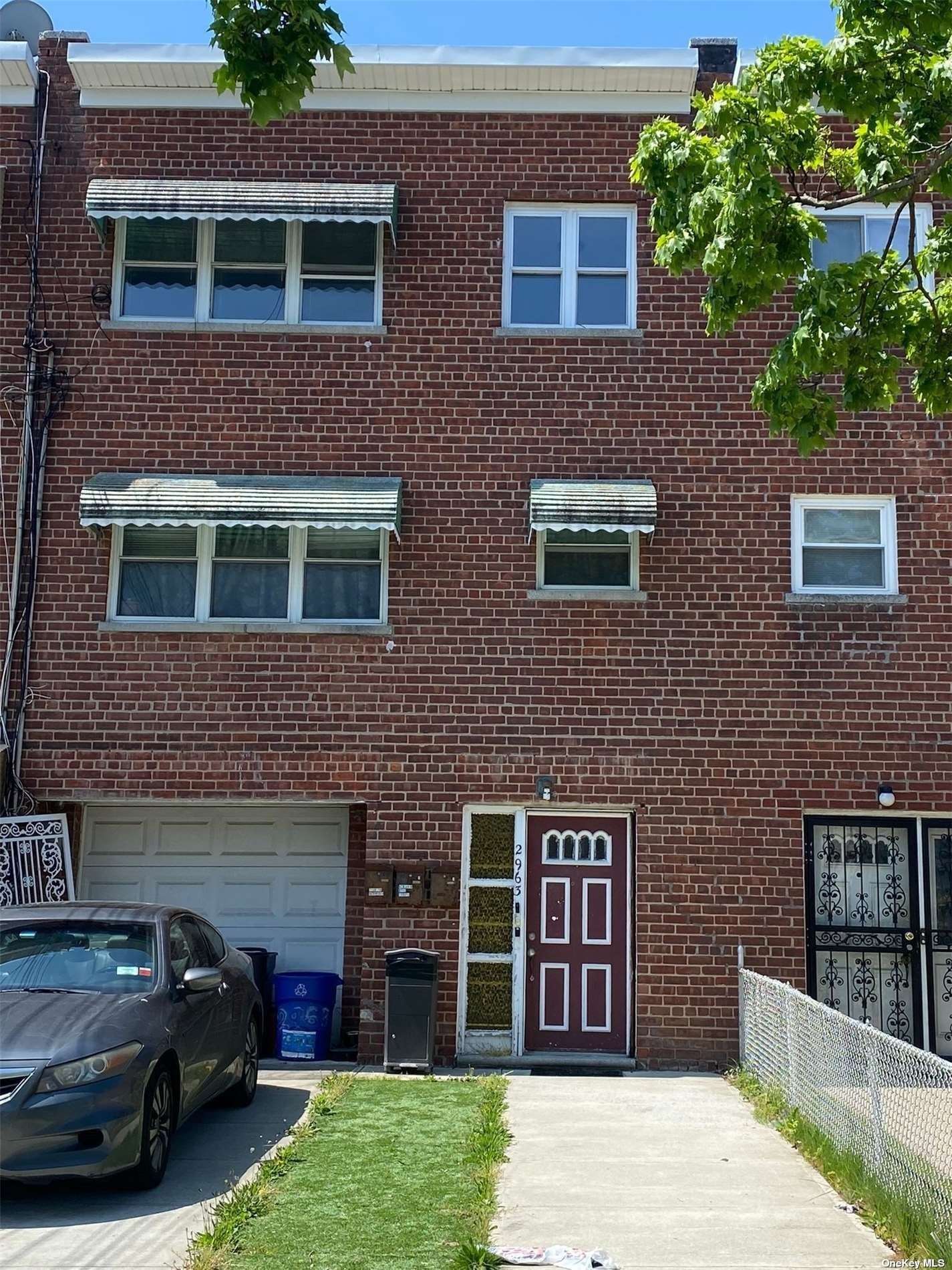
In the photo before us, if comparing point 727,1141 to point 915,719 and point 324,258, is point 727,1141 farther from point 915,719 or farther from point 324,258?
point 324,258

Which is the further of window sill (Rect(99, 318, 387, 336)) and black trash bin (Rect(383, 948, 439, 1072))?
window sill (Rect(99, 318, 387, 336))

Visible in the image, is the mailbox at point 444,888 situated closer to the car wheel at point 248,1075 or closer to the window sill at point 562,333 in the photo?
the car wheel at point 248,1075

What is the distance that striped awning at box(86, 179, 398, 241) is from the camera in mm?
13500

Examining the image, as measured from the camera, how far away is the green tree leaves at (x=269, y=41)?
21.6 ft

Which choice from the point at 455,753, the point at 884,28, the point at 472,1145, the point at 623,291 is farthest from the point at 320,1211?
the point at 623,291

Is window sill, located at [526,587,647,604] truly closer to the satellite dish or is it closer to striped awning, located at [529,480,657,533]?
striped awning, located at [529,480,657,533]

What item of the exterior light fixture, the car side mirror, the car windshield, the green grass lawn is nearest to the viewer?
the green grass lawn

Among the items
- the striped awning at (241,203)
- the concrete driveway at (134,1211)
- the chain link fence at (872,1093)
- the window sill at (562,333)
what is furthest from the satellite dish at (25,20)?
the chain link fence at (872,1093)

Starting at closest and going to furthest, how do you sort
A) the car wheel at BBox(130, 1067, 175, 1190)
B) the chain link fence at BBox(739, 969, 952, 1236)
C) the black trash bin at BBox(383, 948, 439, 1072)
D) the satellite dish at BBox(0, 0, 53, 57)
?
the chain link fence at BBox(739, 969, 952, 1236)
the car wheel at BBox(130, 1067, 175, 1190)
the black trash bin at BBox(383, 948, 439, 1072)
the satellite dish at BBox(0, 0, 53, 57)

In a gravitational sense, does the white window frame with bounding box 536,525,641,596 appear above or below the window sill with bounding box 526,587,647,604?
above

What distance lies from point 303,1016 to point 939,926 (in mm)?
6066

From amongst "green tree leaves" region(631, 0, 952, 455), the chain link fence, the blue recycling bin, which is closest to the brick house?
the blue recycling bin

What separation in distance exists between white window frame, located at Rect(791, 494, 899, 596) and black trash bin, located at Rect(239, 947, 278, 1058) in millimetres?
6313

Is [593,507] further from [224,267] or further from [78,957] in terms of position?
[78,957]
